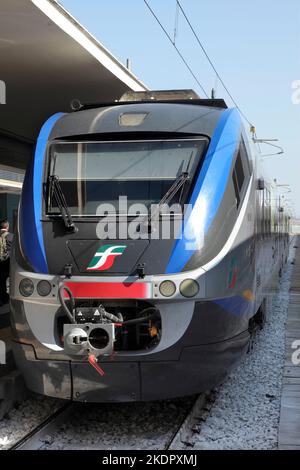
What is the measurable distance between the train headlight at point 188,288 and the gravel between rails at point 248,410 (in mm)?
1228

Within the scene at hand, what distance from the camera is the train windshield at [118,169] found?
5887mm

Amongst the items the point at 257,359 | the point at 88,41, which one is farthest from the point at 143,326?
the point at 88,41

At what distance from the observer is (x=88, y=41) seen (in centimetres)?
990

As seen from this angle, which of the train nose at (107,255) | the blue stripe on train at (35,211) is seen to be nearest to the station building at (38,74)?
the blue stripe on train at (35,211)

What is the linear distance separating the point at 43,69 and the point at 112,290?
22.6 feet

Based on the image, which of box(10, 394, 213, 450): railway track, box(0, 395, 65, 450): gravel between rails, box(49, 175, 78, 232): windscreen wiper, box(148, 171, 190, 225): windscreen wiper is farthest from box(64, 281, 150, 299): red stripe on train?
box(0, 395, 65, 450): gravel between rails

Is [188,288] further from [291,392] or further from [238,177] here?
[291,392]

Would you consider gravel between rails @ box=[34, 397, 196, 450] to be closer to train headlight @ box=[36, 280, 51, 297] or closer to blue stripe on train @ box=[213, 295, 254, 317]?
blue stripe on train @ box=[213, 295, 254, 317]

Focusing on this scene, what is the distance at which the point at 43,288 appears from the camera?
211 inches

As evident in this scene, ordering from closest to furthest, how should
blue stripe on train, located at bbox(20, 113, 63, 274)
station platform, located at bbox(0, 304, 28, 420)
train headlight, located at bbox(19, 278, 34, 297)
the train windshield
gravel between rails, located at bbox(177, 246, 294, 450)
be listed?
gravel between rails, located at bbox(177, 246, 294, 450) < train headlight, located at bbox(19, 278, 34, 297) < blue stripe on train, located at bbox(20, 113, 63, 274) < the train windshield < station platform, located at bbox(0, 304, 28, 420)

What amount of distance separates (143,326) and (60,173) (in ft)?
5.77

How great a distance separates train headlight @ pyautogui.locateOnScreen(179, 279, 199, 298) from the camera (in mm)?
5172

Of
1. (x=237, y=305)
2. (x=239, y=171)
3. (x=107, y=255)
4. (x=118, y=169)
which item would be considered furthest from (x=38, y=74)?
(x=237, y=305)

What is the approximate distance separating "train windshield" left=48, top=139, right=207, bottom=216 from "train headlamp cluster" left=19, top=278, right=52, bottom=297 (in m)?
0.75
